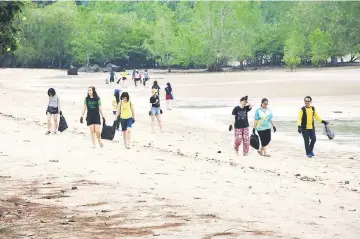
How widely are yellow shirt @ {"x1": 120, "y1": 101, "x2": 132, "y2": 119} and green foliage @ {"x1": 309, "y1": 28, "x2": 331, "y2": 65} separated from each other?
7946cm

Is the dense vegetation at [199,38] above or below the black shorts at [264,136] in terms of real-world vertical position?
above

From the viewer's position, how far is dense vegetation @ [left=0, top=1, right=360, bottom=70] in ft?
313

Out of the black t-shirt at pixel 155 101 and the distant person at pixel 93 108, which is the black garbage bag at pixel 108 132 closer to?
the distant person at pixel 93 108

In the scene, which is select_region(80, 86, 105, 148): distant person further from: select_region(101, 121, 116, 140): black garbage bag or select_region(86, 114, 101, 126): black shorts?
select_region(101, 121, 116, 140): black garbage bag

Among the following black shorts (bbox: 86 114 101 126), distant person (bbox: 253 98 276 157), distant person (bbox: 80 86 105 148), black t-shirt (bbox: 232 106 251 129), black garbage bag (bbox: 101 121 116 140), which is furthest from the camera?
black garbage bag (bbox: 101 121 116 140)

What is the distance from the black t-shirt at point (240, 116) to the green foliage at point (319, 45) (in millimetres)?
79634

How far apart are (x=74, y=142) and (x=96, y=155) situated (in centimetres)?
272

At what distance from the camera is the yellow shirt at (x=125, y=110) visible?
15.9 meters

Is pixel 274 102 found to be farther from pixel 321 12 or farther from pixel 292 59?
pixel 321 12

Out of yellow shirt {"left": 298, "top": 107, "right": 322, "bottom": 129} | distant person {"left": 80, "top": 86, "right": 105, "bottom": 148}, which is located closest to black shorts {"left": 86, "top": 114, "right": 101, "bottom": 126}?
distant person {"left": 80, "top": 86, "right": 105, "bottom": 148}

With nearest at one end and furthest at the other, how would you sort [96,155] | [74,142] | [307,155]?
1. [96,155]
2. [307,155]
3. [74,142]

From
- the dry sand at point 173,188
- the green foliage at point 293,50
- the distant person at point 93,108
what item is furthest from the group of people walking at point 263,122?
the green foliage at point 293,50

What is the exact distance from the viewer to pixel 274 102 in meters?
35.0

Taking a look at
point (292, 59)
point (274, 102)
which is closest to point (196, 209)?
point (274, 102)
